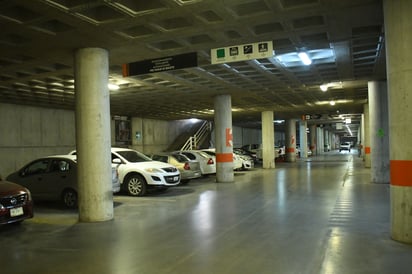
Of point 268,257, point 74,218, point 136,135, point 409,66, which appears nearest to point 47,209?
point 74,218

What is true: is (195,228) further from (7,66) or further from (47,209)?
(7,66)

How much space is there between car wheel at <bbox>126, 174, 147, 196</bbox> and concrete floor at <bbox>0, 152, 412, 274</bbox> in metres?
1.30

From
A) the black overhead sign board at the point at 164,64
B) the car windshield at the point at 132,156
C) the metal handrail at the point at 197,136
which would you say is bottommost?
the car windshield at the point at 132,156

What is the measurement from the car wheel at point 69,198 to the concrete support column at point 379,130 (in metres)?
10.2

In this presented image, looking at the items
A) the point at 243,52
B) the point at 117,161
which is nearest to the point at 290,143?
the point at 117,161

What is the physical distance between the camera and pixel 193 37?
7.67 meters

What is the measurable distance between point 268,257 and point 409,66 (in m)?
3.46

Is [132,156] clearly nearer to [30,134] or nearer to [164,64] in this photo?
[164,64]

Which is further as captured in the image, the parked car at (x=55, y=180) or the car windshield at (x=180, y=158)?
the car windshield at (x=180, y=158)

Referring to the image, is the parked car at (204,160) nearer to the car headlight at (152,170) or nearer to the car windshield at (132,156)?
the car windshield at (132,156)

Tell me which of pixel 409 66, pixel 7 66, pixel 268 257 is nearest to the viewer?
pixel 268 257

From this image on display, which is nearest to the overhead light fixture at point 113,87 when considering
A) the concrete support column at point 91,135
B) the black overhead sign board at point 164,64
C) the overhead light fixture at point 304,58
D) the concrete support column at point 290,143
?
the black overhead sign board at point 164,64

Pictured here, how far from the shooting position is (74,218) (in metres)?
8.46

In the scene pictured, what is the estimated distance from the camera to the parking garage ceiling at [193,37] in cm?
598
